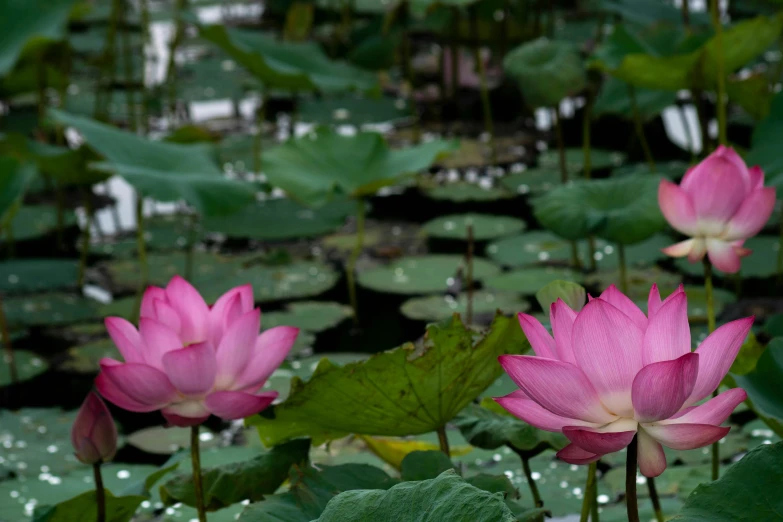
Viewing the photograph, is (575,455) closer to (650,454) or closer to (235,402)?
(650,454)

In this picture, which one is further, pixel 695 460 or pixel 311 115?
pixel 311 115

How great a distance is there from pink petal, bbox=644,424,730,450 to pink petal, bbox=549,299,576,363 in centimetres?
7

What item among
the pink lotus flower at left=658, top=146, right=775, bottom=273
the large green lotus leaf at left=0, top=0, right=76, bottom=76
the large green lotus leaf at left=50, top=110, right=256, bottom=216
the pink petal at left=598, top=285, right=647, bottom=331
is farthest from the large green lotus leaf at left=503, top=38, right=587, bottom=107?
the pink petal at left=598, top=285, right=647, bottom=331

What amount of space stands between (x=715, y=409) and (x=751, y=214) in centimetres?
46

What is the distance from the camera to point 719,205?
3.59 feet

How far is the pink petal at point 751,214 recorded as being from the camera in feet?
3.59

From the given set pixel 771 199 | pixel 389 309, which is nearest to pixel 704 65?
pixel 389 309

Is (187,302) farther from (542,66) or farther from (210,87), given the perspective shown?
(210,87)

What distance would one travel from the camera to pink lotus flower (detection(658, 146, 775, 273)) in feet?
3.54

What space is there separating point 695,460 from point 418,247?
1.28 meters

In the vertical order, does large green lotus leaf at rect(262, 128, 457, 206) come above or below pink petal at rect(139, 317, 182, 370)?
below

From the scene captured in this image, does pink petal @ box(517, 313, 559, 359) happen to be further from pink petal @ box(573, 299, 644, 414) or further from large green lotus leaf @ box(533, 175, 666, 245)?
large green lotus leaf @ box(533, 175, 666, 245)

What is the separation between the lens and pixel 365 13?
5133mm

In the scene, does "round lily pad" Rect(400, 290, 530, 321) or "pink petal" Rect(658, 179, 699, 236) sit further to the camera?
"round lily pad" Rect(400, 290, 530, 321)
